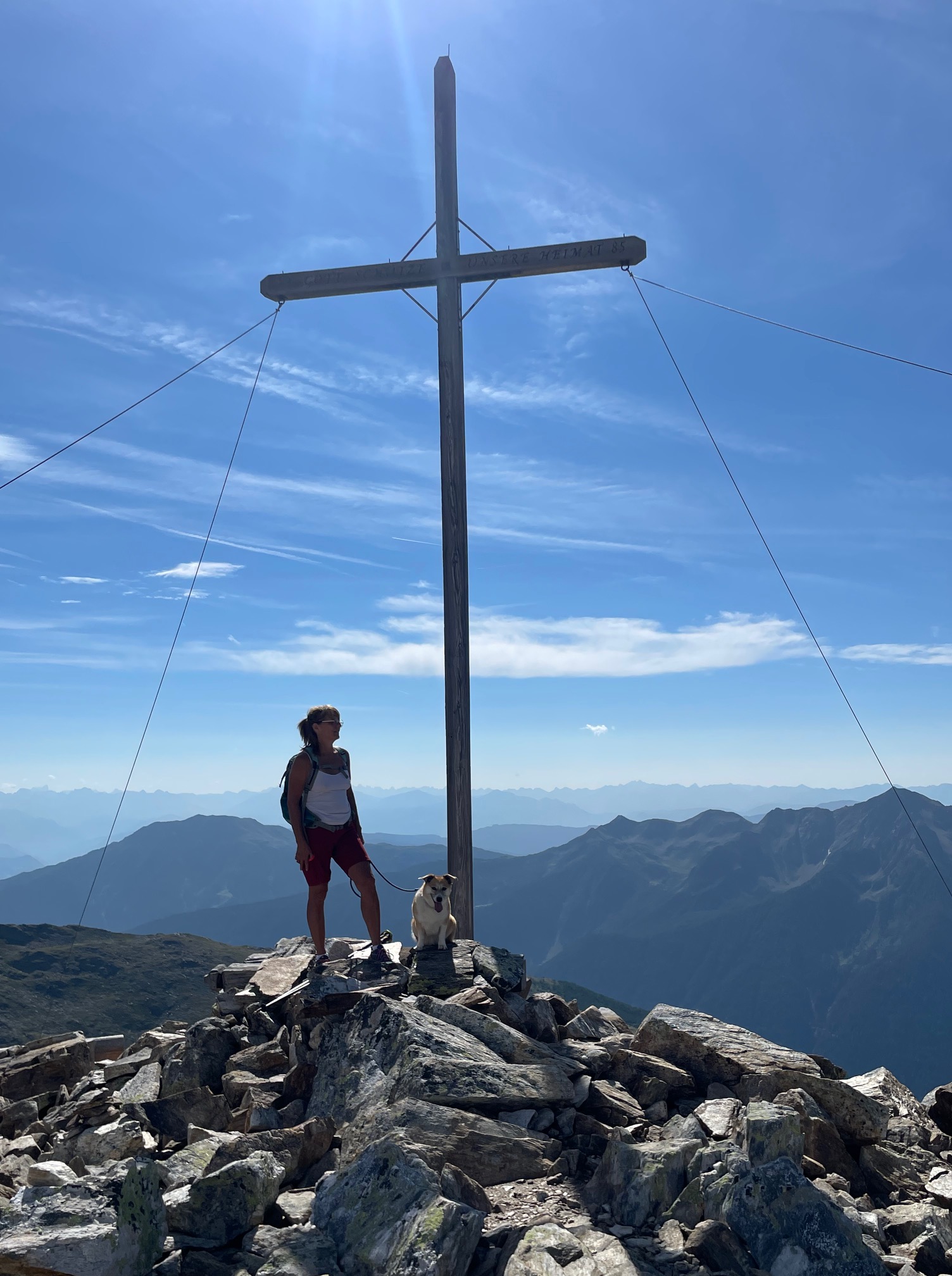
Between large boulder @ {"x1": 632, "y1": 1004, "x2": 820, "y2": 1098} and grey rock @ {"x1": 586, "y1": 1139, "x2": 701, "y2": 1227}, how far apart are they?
2572mm

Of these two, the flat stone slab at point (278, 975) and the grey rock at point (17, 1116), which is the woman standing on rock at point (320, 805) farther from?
the grey rock at point (17, 1116)

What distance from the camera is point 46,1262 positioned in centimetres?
571

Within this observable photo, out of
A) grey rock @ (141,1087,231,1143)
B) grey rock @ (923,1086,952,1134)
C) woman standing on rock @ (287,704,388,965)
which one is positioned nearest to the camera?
grey rock @ (141,1087,231,1143)

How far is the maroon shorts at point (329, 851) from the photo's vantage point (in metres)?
11.6

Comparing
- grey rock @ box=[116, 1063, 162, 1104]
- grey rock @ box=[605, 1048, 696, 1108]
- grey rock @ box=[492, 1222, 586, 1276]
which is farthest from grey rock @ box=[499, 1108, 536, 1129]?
grey rock @ box=[116, 1063, 162, 1104]

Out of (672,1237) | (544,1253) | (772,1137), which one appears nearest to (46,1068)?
(544,1253)

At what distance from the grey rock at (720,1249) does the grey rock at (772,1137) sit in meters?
0.90

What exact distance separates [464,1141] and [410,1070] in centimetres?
97

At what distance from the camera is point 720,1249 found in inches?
251

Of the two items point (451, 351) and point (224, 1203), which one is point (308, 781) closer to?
point (224, 1203)

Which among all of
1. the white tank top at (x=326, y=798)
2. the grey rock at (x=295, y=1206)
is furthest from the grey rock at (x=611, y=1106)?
the white tank top at (x=326, y=798)

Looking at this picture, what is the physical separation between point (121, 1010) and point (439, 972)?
562ft

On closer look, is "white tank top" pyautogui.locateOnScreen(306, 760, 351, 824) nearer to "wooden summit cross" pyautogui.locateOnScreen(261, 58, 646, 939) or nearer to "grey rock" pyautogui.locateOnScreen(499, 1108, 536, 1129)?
"wooden summit cross" pyautogui.locateOnScreen(261, 58, 646, 939)

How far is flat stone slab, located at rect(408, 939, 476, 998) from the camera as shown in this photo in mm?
10859
